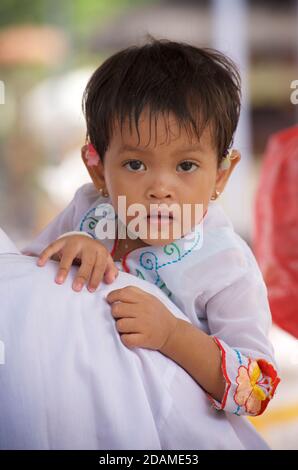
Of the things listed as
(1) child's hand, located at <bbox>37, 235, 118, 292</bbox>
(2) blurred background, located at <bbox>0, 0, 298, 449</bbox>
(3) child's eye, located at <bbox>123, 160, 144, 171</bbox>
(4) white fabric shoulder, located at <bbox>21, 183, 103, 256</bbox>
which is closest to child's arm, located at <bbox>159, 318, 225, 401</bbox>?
(1) child's hand, located at <bbox>37, 235, 118, 292</bbox>

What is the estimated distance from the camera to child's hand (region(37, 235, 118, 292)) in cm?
89

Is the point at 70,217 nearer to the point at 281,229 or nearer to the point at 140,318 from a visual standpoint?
the point at 140,318

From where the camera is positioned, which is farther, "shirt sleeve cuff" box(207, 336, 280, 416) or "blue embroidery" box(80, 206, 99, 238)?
"blue embroidery" box(80, 206, 99, 238)

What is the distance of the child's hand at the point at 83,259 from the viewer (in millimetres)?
889

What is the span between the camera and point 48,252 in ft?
3.06

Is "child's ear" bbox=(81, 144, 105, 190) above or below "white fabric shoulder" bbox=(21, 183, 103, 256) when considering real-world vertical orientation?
above

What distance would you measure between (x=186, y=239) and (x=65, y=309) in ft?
0.93

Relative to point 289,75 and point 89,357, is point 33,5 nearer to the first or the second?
point 289,75

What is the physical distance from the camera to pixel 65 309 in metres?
0.84

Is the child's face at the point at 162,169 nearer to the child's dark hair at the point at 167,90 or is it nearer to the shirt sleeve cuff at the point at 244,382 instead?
the child's dark hair at the point at 167,90

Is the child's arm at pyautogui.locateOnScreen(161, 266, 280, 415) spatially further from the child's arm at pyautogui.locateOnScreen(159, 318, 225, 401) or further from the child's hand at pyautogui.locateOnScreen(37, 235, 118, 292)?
the child's hand at pyautogui.locateOnScreen(37, 235, 118, 292)

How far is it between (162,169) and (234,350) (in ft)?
0.84

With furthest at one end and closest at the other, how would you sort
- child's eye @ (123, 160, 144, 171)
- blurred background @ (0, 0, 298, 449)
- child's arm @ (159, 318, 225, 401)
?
blurred background @ (0, 0, 298, 449), child's eye @ (123, 160, 144, 171), child's arm @ (159, 318, 225, 401)

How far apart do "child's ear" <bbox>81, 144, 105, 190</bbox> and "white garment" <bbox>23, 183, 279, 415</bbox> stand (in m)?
0.13
